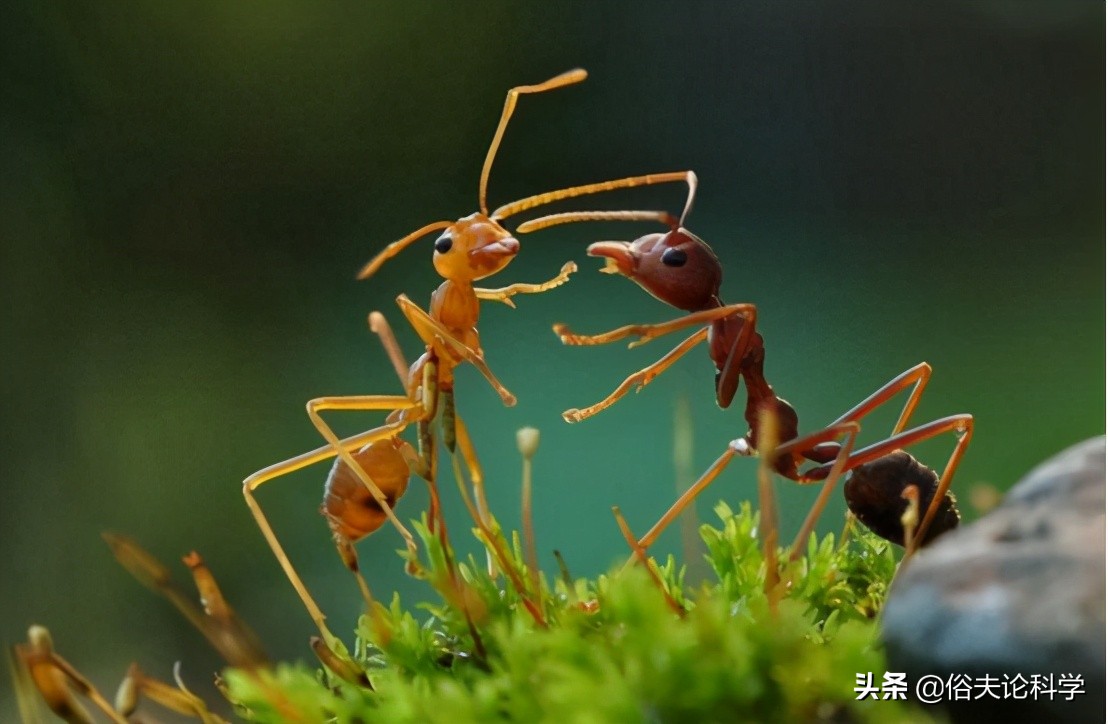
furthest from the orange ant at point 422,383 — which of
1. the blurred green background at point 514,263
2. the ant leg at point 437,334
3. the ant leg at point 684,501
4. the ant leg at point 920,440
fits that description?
the blurred green background at point 514,263

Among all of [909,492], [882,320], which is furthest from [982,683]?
[882,320]

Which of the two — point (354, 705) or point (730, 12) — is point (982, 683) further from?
point (730, 12)

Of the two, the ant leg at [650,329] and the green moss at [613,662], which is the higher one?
the ant leg at [650,329]

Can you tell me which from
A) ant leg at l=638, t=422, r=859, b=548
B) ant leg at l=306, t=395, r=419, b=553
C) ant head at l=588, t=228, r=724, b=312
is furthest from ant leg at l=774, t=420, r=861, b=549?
ant leg at l=306, t=395, r=419, b=553

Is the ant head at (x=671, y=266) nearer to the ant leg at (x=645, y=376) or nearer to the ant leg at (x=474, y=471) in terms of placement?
the ant leg at (x=645, y=376)

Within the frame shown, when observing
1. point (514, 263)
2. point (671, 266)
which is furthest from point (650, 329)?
point (514, 263)

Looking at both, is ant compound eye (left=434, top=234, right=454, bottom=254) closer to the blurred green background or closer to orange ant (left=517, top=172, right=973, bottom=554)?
orange ant (left=517, top=172, right=973, bottom=554)

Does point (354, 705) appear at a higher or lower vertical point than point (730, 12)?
lower
